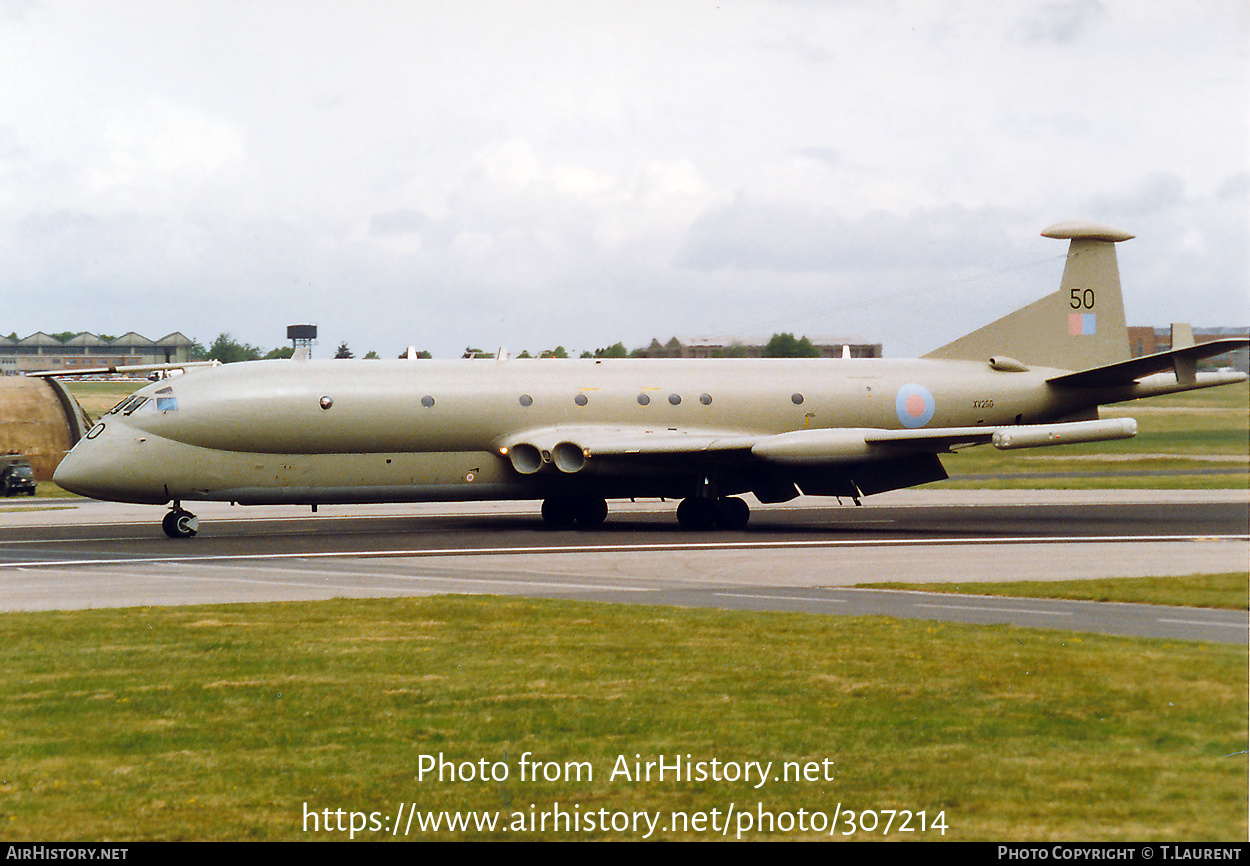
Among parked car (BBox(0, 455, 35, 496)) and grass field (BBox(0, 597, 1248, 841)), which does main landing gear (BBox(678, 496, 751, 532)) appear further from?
parked car (BBox(0, 455, 35, 496))

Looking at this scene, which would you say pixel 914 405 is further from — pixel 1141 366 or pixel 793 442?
pixel 793 442

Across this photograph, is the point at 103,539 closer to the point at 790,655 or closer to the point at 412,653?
the point at 412,653

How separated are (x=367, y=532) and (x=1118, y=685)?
19478 mm

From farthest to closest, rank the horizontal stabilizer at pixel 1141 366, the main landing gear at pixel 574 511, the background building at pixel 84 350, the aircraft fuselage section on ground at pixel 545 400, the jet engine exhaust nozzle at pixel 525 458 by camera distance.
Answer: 1. the background building at pixel 84 350
2. the main landing gear at pixel 574 511
3. the jet engine exhaust nozzle at pixel 525 458
4. the aircraft fuselage section on ground at pixel 545 400
5. the horizontal stabilizer at pixel 1141 366

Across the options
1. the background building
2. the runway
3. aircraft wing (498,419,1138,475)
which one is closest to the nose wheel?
the runway

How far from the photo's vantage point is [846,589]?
663 inches

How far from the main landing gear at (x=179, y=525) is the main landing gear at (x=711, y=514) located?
10468 mm

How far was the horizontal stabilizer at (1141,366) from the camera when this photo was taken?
2560cm

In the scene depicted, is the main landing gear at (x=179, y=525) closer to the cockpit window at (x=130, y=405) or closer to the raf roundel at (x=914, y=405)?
the cockpit window at (x=130, y=405)

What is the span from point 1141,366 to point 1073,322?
400 cm

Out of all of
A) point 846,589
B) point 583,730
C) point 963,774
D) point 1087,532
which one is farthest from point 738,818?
point 1087,532

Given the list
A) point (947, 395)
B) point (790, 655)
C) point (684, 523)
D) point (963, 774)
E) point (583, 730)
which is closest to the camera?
point (963, 774)

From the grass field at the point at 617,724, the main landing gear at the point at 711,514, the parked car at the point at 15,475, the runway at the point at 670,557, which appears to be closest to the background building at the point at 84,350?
the parked car at the point at 15,475

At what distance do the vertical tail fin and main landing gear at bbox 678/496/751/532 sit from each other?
7.50 meters
